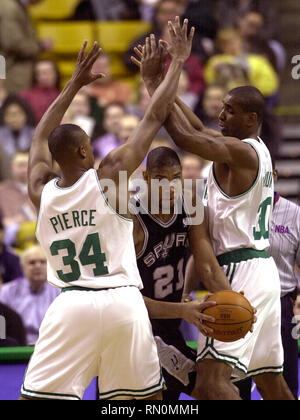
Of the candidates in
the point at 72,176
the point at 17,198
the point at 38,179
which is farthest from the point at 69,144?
the point at 17,198

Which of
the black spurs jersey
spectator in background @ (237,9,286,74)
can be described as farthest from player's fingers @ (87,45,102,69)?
spectator in background @ (237,9,286,74)

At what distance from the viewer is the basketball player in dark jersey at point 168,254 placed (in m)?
4.95

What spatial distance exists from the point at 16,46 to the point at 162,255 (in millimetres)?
6004

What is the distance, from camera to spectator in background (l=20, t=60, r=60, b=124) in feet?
33.0

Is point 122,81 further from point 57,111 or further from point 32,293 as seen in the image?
point 57,111

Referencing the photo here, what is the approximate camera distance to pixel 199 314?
15.1 ft

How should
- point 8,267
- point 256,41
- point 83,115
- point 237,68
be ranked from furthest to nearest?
point 256,41
point 237,68
point 83,115
point 8,267

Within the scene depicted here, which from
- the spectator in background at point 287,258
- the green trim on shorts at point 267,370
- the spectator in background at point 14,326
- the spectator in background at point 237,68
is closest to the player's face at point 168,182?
the spectator in background at point 287,258

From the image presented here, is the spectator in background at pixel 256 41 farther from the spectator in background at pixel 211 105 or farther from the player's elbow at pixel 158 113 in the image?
the player's elbow at pixel 158 113

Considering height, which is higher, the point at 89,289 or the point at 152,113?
the point at 152,113

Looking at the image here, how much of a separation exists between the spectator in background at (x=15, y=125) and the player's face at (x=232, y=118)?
15.3 feet

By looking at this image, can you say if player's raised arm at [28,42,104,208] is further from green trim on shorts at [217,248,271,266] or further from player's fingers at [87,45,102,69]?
green trim on shorts at [217,248,271,266]

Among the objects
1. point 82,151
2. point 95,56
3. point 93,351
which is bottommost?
point 93,351
